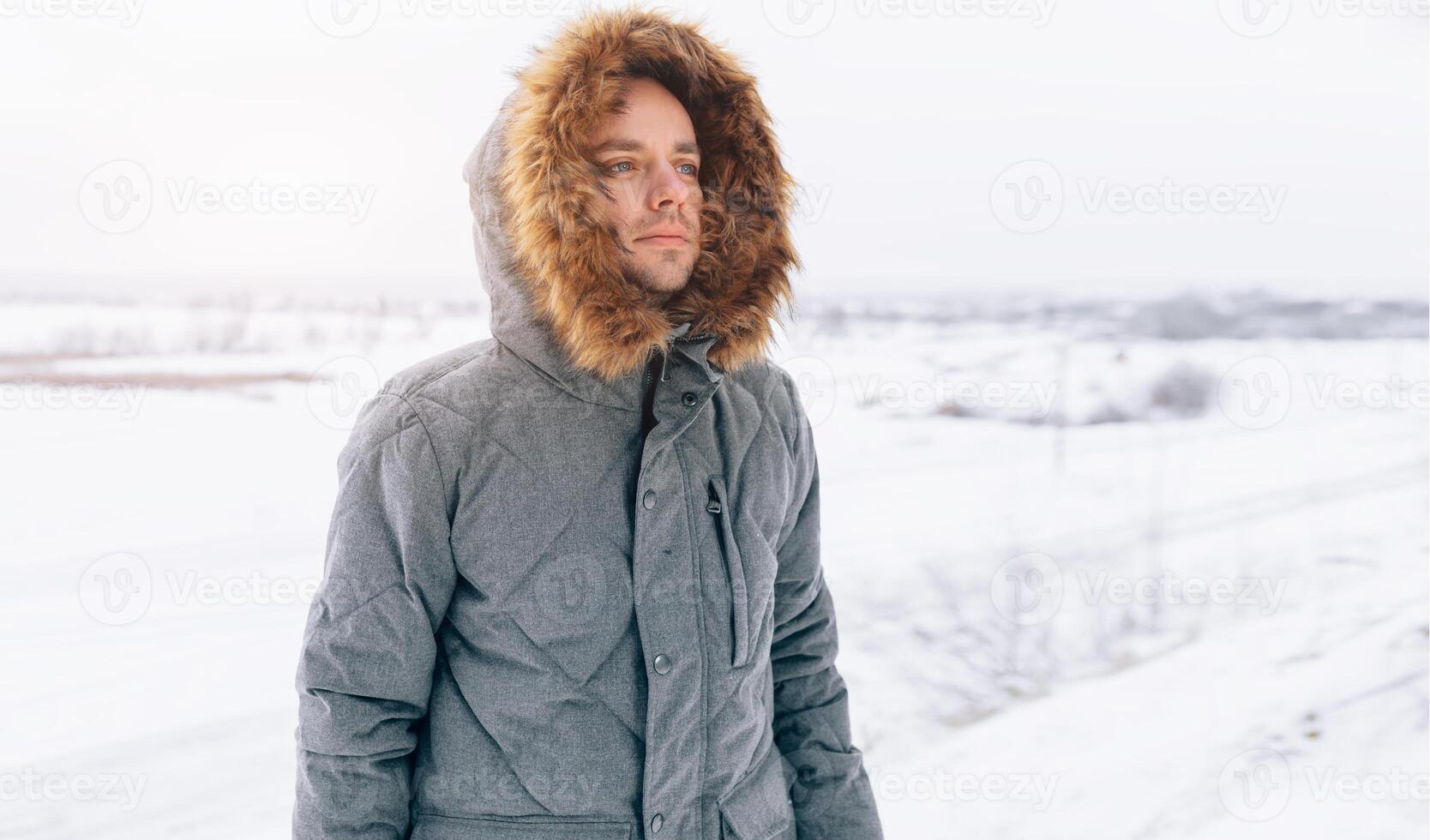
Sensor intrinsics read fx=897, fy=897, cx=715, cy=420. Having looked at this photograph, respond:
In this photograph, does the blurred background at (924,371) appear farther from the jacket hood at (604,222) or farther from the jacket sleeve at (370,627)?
the jacket sleeve at (370,627)

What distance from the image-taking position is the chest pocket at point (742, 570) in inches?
36.4

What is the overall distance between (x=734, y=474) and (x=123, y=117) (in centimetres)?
135

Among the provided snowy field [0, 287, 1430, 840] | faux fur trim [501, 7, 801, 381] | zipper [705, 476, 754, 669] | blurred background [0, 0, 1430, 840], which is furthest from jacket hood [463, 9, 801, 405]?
blurred background [0, 0, 1430, 840]

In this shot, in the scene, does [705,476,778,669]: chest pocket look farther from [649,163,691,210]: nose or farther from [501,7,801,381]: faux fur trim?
[649,163,691,210]: nose

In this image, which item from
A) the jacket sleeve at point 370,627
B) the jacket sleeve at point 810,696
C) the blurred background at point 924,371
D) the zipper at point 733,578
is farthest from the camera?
the blurred background at point 924,371

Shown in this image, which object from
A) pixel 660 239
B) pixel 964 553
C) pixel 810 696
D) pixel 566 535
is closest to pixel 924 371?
pixel 964 553

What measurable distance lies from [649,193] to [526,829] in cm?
65

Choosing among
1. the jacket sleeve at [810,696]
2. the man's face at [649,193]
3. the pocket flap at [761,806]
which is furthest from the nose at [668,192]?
the pocket flap at [761,806]

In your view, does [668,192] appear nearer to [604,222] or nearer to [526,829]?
[604,222]

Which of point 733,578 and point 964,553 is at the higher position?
point 733,578

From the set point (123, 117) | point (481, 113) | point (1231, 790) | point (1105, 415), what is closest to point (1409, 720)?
point (1231, 790)

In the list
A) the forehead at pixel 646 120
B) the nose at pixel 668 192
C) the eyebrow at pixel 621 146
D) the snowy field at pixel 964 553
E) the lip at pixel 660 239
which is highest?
the forehead at pixel 646 120

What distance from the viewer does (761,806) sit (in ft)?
3.22

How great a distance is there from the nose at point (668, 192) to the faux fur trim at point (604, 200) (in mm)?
55
